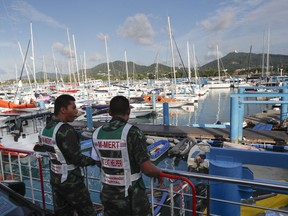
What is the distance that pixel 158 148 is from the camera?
12.5 m

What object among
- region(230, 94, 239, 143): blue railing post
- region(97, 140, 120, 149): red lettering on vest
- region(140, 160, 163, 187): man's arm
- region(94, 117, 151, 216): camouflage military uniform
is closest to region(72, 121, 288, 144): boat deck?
region(230, 94, 239, 143): blue railing post

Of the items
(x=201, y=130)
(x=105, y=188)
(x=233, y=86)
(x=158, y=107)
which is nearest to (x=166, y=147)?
(x=201, y=130)

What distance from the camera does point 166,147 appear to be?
12.8 meters

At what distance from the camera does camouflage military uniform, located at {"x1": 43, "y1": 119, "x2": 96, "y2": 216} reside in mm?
2725

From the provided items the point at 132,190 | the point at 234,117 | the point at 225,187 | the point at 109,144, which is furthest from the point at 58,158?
the point at 234,117

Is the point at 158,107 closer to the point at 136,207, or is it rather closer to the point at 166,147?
the point at 166,147

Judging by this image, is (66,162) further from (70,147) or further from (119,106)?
(119,106)

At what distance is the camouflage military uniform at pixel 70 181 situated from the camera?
2725mm

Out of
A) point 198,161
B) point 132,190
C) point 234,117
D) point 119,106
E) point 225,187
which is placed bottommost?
point 198,161

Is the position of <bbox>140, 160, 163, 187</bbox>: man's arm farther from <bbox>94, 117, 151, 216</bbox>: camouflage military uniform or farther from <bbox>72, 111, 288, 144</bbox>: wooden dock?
<bbox>72, 111, 288, 144</bbox>: wooden dock

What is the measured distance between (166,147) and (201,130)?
2.94 m

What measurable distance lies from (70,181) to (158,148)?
994 centimetres

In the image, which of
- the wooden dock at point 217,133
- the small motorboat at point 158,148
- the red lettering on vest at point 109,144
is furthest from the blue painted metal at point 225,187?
the wooden dock at point 217,133

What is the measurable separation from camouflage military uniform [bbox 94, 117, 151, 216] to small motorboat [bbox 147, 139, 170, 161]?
31.2ft
